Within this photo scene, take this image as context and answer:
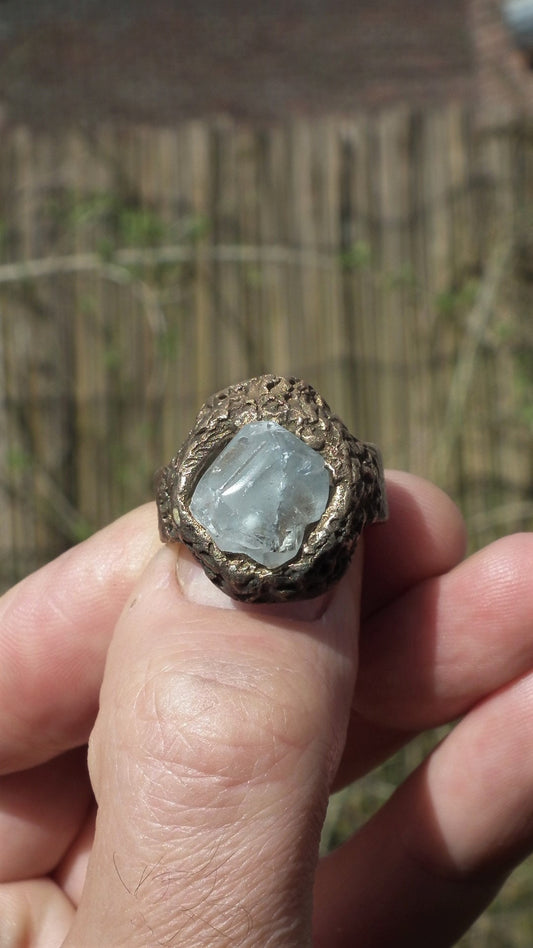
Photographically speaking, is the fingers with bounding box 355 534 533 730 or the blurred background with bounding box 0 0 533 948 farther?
the blurred background with bounding box 0 0 533 948

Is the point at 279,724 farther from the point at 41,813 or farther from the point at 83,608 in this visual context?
the point at 41,813

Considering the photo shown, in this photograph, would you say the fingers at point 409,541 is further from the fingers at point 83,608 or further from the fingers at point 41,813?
the fingers at point 41,813

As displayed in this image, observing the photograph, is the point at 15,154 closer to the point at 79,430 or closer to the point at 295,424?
the point at 79,430

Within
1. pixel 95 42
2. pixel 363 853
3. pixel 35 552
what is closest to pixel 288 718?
pixel 363 853

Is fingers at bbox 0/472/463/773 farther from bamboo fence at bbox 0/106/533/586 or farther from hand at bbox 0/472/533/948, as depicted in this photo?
bamboo fence at bbox 0/106/533/586

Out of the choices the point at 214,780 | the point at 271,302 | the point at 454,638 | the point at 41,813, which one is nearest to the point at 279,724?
the point at 214,780

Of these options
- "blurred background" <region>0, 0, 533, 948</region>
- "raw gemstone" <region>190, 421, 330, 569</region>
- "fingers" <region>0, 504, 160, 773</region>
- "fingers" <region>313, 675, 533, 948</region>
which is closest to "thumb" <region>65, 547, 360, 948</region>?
"raw gemstone" <region>190, 421, 330, 569</region>

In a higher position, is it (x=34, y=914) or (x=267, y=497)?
(x=267, y=497)
